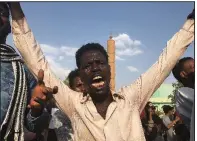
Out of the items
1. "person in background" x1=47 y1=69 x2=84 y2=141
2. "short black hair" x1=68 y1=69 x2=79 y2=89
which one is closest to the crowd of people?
"person in background" x1=47 y1=69 x2=84 y2=141

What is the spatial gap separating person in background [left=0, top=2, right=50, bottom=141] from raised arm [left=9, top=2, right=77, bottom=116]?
47 millimetres

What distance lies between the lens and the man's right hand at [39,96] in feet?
6.84

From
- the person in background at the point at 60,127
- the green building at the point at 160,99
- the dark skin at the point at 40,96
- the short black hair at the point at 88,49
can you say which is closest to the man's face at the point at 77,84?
the person in background at the point at 60,127

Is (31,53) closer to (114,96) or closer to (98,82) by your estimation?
(98,82)

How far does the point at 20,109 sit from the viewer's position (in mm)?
2232

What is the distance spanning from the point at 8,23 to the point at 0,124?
596 mm

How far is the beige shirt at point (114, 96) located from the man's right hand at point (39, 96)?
174 millimetres

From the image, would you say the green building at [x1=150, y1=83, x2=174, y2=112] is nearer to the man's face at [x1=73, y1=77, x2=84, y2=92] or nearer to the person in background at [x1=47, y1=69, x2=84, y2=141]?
the man's face at [x1=73, y1=77, x2=84, y2=92]

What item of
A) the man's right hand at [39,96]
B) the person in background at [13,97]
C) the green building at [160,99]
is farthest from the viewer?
the green building at [160,99]

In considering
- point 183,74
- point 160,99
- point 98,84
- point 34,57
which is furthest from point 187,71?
point 160,99

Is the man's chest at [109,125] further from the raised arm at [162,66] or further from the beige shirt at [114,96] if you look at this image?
the raised arm at [162,66]

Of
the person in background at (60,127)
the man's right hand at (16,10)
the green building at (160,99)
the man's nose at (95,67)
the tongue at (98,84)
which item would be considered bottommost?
the green building at (160,99)

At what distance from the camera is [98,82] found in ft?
7.66

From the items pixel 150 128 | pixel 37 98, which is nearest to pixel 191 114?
pixel 37 98
